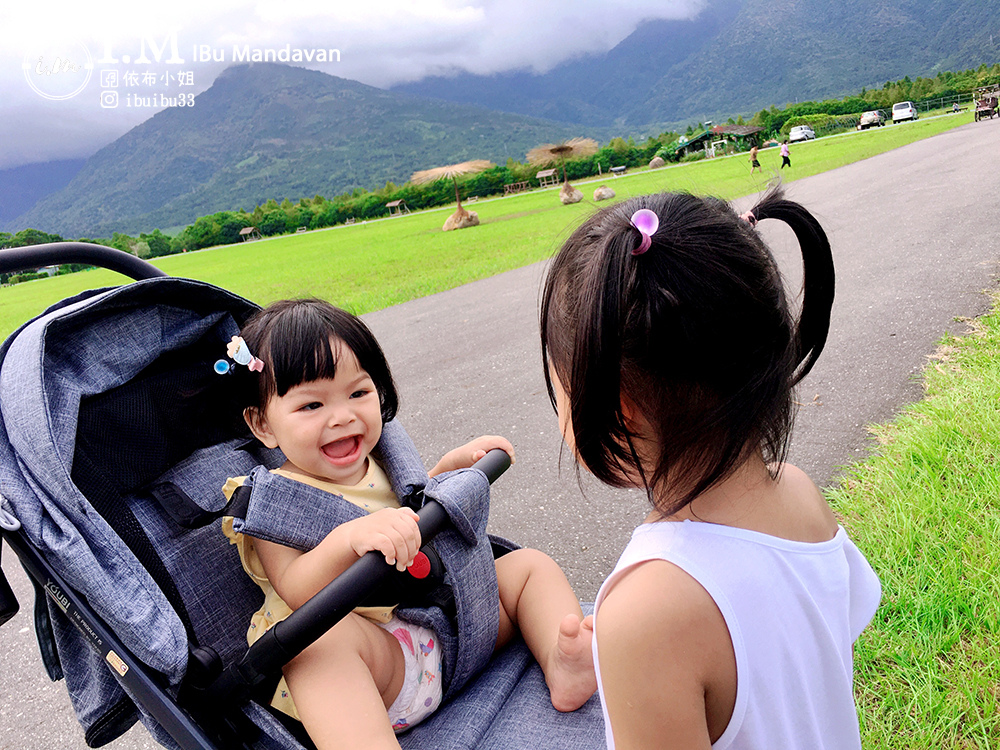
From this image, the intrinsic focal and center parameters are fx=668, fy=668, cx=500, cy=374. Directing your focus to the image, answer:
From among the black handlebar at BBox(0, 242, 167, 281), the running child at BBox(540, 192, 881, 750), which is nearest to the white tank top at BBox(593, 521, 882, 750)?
the running child at BBox(540, 192, 881, 750)

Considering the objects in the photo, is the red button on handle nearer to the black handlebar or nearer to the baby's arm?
the baby's arm

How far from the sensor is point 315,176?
189875mm

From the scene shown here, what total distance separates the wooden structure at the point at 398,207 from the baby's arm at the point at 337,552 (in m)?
58.3

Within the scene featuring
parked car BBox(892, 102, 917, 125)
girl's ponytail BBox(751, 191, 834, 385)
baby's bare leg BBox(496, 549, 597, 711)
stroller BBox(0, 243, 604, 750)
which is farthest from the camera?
parked car BBox(892, 102, 917, 125)

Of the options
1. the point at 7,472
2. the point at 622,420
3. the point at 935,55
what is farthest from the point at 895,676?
the point at 935,55

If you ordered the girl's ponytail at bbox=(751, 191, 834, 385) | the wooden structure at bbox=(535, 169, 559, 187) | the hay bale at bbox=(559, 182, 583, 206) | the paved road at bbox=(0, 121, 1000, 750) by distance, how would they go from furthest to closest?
the wooden structure at bbox=(535, 169, 559, 187)
the hay bale at bbox=(559, 182, 583, 206)
the paved road at bbox=(0, 121, 1000, 750)
the girl's ponytail at bbox=(751, 191, 834, 385)

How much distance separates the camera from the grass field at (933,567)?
1682 mm

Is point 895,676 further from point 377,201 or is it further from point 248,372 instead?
point 377,201

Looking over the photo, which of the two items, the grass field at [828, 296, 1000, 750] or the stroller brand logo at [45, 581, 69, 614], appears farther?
the grass field at [828, 296, 1000, 750]

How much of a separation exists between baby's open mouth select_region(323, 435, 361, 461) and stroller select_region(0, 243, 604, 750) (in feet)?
0.49

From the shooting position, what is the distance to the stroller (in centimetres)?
124

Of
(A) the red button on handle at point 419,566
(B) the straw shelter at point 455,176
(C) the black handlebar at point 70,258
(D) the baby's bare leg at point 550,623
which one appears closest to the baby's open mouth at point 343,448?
(A) the red button on handle at point 419,566

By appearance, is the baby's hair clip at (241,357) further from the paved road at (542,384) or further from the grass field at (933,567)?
the grass field at (933,567)

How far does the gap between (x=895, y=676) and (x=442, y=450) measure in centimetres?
248
